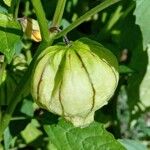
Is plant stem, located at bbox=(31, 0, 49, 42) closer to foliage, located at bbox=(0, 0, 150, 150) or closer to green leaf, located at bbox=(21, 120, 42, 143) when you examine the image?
foliage, located at bbox=(0, 0, 150, 150)

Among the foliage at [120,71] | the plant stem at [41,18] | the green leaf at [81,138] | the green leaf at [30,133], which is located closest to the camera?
the plant stem at [41,18]

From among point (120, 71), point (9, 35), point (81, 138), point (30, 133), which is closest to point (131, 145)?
point (120, 71)

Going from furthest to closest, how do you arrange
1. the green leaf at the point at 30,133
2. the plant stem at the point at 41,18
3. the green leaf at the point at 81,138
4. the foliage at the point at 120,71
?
the green leaf at the point at 30,133 < the foliage at the point at 120,71 < the green leaf at the point at 81,138 < the plant stem at the point at 41,18

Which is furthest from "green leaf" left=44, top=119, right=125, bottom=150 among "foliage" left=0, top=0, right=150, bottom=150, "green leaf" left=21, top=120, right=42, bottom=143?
"green leaf" left=21, top=120, right=42, bottom=143

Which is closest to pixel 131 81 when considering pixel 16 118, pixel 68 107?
pixel 16 118

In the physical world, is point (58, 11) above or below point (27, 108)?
above

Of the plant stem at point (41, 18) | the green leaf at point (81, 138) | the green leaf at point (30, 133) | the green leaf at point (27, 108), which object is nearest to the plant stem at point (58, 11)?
the plant stem at point (41, 18)

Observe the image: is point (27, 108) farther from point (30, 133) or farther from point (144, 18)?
point (144, 18)

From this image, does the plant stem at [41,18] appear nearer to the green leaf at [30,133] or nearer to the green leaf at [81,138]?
the green leaf at [81,138]
